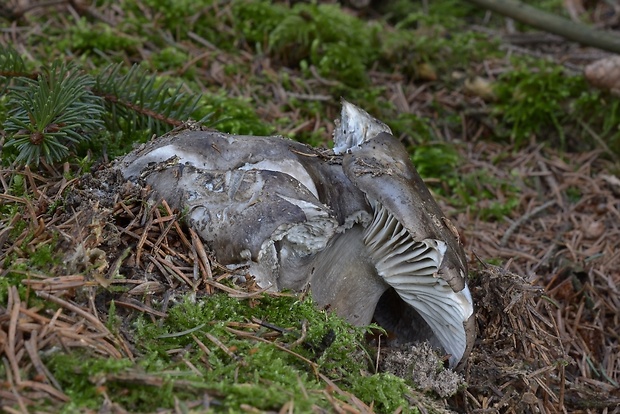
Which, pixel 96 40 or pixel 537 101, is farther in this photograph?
pixel 537 101

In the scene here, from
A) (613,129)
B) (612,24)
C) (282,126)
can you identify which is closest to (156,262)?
(282,126)

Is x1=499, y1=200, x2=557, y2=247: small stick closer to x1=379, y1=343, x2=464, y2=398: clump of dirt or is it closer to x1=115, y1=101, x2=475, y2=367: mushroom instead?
x1=115, y1=101, x2=475, y2=367: mushroom

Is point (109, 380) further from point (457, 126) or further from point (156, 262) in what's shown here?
point (457, 126)

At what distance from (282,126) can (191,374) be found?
7.93ft

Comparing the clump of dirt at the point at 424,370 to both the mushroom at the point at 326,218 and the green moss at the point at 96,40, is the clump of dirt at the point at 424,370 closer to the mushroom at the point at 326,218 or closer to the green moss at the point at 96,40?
the mushroom at the point at 326,218

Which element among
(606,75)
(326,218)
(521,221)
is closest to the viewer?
(326,218)

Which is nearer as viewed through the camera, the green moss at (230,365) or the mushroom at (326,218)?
the green moss at (230,365)

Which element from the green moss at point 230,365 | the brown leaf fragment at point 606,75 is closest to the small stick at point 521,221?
the brown leaf fragment at point 606,75

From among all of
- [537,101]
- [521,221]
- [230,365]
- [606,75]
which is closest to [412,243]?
[230,365]

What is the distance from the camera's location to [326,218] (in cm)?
221

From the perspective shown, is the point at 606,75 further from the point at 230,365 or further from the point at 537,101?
the point at 230,365

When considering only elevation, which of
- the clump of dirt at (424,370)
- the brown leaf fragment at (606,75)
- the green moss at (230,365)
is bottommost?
the clump of dirt at (424,370)

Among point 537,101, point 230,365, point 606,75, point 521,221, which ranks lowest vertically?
point 521,221

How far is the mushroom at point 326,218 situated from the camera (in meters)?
2.19
